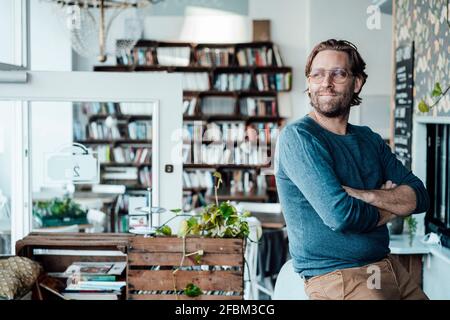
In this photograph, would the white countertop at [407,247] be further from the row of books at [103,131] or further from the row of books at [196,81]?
the row of books at [196,81]

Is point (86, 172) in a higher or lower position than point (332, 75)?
lower

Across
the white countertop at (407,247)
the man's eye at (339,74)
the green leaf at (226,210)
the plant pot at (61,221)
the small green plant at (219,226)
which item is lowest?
the plant pot at (61,221)

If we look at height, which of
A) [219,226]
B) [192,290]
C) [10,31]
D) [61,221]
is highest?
[10,31]

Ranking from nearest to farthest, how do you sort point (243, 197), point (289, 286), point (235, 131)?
point (289, 286)
point (243, 197)
point (235, 131)

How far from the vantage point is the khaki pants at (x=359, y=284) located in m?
1.96

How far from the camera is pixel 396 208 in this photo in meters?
2.10

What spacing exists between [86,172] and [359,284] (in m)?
2.24

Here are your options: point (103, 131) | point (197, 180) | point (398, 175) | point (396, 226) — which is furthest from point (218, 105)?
point (398, 175)

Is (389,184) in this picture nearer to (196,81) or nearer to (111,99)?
(111,99)

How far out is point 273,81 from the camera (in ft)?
28.9

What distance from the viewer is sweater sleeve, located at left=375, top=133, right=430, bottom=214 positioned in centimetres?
220

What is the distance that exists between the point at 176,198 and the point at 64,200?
2.14 meters

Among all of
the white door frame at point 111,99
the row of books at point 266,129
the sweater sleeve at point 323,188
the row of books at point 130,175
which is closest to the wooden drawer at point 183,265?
the sweater sleeve at point 323,188

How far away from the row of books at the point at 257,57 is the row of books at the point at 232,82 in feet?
0.55
